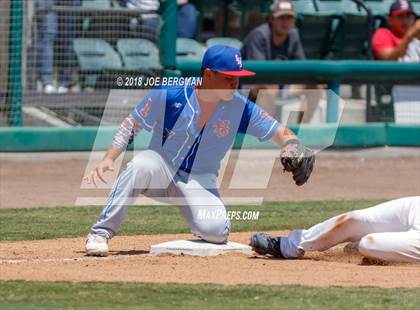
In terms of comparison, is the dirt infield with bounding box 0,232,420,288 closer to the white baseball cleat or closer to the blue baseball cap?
the white baseball cleat

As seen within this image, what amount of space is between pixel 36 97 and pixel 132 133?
5343 millimetres

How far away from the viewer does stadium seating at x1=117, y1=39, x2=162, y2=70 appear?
39.7ft

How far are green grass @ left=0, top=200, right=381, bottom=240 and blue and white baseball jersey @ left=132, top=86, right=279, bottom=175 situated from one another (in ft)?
4.76

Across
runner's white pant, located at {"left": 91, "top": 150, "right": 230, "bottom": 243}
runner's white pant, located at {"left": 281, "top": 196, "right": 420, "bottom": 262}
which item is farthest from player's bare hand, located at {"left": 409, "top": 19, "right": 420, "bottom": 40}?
runner's white pant, located at {"left": 281, "top": 196, "right": 420, "bottom": 262}

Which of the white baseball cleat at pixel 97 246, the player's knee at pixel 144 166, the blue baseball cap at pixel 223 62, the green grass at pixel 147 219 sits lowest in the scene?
the green grass at pixel 147 219

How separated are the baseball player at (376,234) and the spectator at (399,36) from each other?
6.49 meters

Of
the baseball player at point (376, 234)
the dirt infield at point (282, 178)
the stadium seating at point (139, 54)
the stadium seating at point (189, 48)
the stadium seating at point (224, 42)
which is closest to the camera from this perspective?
the baseball player at point (376, 234)

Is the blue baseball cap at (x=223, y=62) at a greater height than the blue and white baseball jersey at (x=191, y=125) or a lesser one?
greater

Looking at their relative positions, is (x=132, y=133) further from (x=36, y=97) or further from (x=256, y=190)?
(x=36, y=97)

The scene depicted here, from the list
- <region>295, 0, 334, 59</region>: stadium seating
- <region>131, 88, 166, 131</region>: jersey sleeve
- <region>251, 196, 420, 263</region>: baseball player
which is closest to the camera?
<region>251, 196, 420, 263</region>: baseball player

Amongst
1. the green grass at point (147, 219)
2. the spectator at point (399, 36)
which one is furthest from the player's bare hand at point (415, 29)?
the green grass at point (147, 219)

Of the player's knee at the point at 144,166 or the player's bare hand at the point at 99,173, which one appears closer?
the player's bare hand at the point at 99,173

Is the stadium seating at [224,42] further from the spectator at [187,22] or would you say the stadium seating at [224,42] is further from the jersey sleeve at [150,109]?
the jersey sleeve at [150,109]

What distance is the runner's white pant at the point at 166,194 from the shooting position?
659cm
